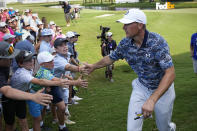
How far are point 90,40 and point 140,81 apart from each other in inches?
694

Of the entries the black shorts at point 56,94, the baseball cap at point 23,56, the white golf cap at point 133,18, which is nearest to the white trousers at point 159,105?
the white golf cap at point 133,18

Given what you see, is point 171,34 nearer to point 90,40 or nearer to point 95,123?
point 90,40

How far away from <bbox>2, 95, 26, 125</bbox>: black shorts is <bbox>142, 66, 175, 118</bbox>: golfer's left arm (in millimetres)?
2537

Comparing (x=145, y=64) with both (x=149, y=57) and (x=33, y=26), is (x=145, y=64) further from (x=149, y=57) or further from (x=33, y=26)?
(x=33, y=26)

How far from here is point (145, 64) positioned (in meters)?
4.76

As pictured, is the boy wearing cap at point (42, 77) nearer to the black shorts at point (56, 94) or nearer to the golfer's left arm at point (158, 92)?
the black shorts at point (56, 94)

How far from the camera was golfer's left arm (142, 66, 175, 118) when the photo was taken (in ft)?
13.0

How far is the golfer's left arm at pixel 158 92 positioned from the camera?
→ 395cm

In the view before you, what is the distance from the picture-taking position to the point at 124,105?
8.65 metres

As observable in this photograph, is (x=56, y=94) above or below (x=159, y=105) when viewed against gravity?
below

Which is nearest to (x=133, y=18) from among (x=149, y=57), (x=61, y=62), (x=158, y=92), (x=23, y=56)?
(x=149, y=57)

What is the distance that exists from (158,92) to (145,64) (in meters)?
0.69

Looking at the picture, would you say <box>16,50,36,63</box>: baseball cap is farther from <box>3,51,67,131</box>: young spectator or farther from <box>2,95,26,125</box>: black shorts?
<box>2,95,26,125</box>: black shorts

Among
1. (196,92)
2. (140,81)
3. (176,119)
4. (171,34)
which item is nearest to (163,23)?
(171,34)
